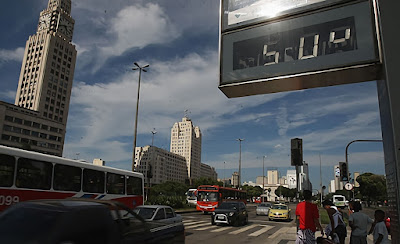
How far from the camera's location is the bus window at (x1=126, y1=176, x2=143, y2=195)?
1604 cm

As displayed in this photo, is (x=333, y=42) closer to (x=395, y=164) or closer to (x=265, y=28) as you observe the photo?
(x=265, y=28)

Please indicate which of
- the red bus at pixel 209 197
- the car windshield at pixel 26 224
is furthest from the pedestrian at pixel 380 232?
the red bus at pixel 209 197

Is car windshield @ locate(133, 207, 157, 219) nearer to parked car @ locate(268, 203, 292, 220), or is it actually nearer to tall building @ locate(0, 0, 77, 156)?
parked car @ locate(268, 203, 292, 220)

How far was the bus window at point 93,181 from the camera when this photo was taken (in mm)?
12766

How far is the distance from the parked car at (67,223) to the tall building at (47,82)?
10203cm

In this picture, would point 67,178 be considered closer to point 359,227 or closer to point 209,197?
point 359,227

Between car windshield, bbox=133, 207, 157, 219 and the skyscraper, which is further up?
the skyscraper

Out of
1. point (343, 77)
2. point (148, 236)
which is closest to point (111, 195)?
point (148, 236)

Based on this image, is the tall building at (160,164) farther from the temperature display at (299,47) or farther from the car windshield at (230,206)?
the temperature display at (299,47)

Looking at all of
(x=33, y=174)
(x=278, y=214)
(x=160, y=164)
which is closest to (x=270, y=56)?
(x=33, y=174)

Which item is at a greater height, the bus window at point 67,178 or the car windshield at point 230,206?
the bus window at point 67,178

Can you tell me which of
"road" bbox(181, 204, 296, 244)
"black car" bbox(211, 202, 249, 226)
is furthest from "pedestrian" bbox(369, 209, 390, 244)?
"black car" bbox(211, 202, 249, 226)

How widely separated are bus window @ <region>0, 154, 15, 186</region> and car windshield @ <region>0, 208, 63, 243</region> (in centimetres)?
675

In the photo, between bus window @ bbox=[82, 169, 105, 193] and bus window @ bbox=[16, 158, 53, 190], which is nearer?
bus window @ bbox=[16, 158, 53, 190]
